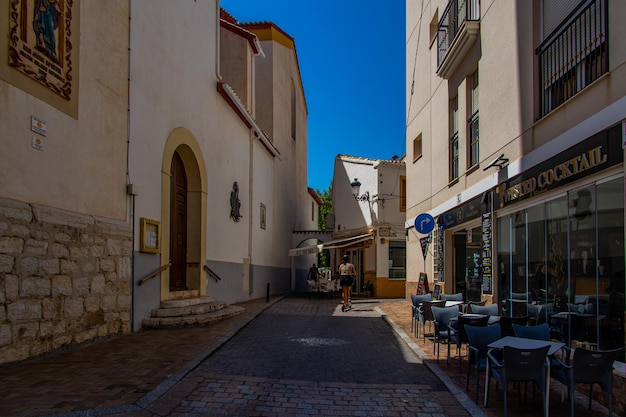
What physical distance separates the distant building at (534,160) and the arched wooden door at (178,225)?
6.65 meters

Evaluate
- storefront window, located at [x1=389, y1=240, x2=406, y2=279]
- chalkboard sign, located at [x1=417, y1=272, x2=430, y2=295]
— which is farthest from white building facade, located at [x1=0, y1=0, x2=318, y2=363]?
storefront window, located at [x1=389, y1=240, x2=406, y2=279]

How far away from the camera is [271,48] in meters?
24.5

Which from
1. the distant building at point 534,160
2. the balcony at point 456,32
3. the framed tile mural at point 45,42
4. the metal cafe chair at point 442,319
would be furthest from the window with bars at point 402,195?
the framed tile mural at point 45,42

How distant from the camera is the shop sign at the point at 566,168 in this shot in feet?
18.9

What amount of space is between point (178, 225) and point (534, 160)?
793 cm

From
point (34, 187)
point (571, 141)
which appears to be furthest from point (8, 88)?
point (571, 141)

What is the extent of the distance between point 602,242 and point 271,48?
68.5ft

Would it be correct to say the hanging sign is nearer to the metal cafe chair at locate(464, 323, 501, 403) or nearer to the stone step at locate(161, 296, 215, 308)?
the stone step at locate(161, 296, 215, 308)

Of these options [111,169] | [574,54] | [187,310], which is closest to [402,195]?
[187,310]

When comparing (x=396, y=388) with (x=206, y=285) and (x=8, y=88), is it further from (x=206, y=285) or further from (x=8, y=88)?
(x=206, y=285)

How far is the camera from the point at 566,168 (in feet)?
22.4

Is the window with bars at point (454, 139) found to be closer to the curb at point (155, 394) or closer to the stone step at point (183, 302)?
the stone step at point (183, 302)

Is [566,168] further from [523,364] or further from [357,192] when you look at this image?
[357,192]

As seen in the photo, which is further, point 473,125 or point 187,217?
point 187,217
